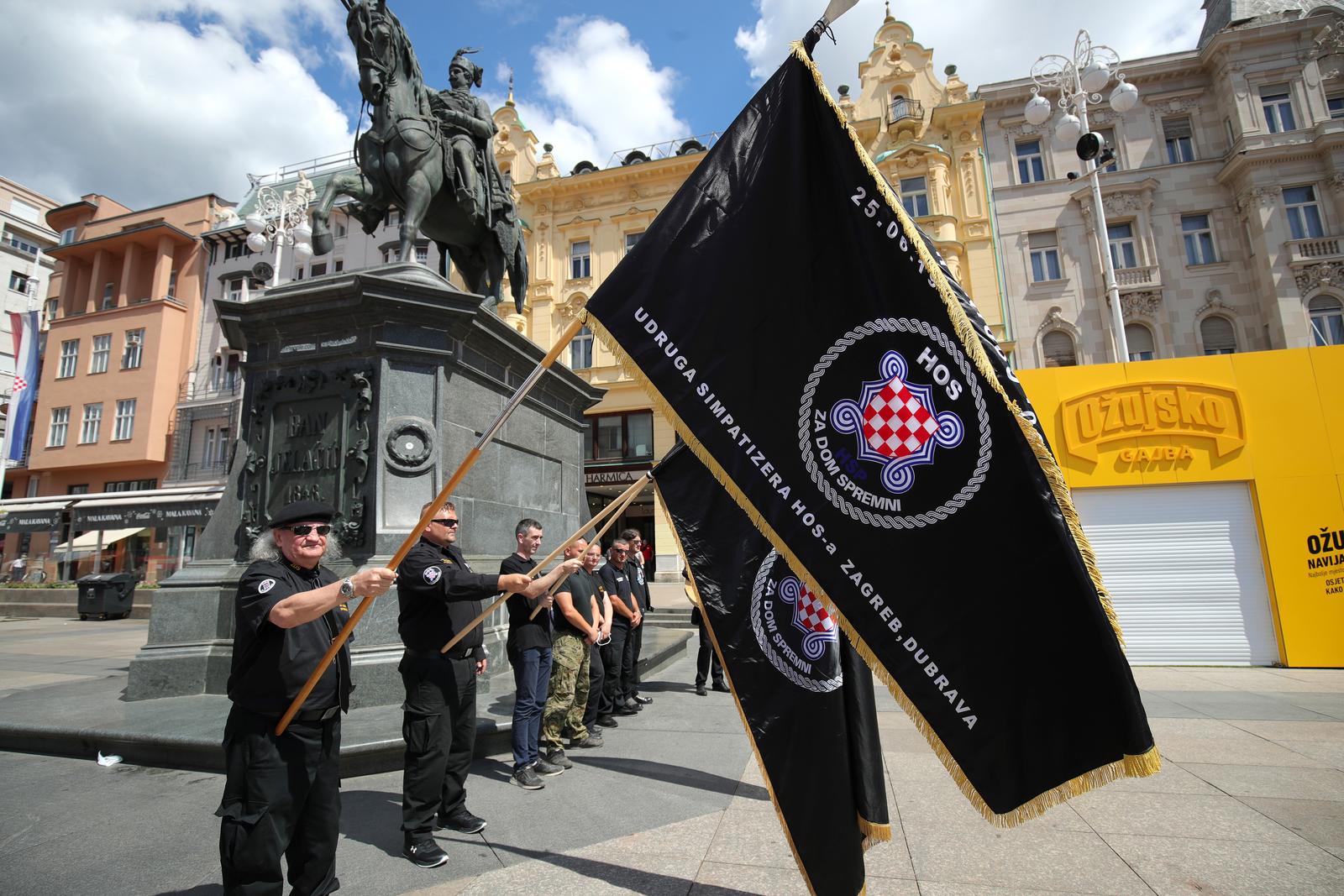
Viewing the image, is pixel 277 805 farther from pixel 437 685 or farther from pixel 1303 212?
pixel 1303 212

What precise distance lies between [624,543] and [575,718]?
2.58 metres

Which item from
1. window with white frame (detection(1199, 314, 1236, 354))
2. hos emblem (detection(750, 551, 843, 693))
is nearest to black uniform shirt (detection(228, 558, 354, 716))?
hos emblem (detection(750, 551, 843, 693))

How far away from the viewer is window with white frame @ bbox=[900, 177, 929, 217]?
27.7 meters

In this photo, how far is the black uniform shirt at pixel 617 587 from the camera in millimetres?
7219

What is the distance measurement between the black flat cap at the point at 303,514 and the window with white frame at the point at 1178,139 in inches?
1357

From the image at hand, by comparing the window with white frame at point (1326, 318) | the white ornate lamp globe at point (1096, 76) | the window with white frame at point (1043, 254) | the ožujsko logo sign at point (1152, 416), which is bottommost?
the ožujsko logo sign at point (1152, 416)

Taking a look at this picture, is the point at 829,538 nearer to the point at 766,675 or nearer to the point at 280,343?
the point at 766,675

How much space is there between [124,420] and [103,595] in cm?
2220

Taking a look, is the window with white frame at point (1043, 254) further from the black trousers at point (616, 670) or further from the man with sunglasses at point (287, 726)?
the man with sunglasses at point (287, 726)

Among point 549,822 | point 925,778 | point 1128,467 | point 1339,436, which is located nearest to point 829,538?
point 549,822

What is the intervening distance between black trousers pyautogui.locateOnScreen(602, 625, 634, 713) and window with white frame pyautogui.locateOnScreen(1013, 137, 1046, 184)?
2871cm

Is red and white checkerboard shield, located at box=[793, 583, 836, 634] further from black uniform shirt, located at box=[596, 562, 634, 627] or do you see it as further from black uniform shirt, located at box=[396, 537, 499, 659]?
black uniform shirt, located at box=[596, 562, 634, 627]

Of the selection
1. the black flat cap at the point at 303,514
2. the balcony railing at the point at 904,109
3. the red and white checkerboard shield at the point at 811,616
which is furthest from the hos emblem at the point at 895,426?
the balcony railing at the point at 904,109

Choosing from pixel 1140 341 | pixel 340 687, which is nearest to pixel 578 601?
pixel 340 687
